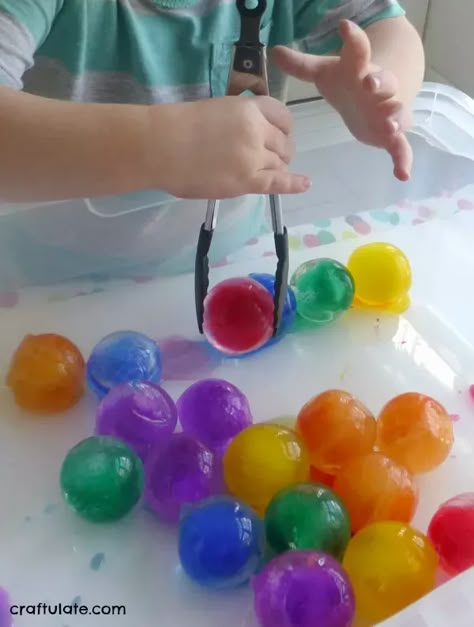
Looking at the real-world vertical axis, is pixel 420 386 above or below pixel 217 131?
below

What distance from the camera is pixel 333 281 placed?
58 centimetres

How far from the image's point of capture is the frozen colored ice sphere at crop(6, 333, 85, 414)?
0.52 meters

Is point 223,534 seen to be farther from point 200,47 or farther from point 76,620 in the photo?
point 200,47

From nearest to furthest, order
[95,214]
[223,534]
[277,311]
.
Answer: [223,534], [277,311], [95,214]

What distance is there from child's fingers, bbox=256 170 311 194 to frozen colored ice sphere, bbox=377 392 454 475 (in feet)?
0.47

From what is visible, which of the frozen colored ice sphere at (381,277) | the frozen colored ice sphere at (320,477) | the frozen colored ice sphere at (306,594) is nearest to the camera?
the frozen colored ice sphere at (306,594)

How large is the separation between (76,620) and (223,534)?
0.09 m

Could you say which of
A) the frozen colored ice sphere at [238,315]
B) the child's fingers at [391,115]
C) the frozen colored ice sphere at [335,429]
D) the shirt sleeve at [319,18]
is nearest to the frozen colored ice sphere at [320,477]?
the frozen colored ice sphere at [335,429]

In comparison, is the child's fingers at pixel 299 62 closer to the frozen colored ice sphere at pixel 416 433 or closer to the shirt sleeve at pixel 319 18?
the shirt sleeve at pixel 319 18

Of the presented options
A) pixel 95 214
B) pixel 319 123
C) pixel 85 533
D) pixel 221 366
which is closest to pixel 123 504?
pixel 85 533

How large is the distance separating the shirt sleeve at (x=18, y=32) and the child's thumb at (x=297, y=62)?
0.15 m

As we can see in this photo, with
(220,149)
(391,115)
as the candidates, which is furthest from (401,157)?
(220,149)

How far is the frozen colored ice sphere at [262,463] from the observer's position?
0.46 metres

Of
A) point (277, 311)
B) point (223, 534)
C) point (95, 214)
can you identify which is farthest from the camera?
point (95, 214)
